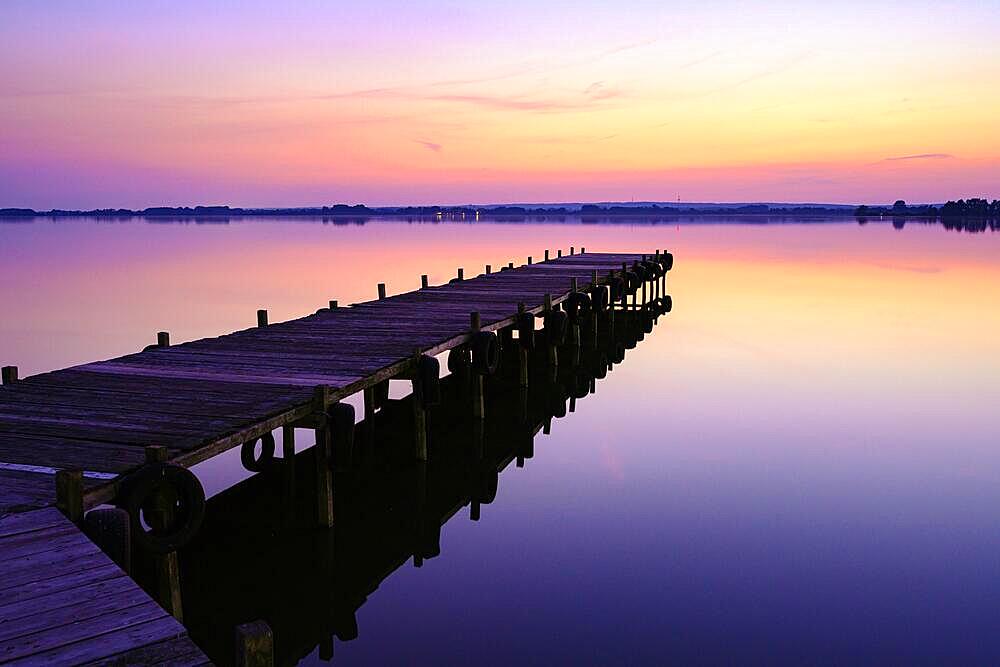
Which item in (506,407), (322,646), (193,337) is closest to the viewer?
(322,646)

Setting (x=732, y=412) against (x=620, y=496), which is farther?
(x=732, y=412)

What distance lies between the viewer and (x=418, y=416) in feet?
42.4

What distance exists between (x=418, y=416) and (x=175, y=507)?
590 centimetres

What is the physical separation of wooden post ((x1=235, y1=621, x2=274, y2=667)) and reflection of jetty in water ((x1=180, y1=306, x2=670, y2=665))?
4050 millimetres

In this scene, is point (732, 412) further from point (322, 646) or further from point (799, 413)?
point (322, 646)

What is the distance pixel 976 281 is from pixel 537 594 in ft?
146

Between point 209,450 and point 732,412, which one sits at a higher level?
point 209,450

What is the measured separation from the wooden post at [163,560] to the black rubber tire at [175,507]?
2.6 inches

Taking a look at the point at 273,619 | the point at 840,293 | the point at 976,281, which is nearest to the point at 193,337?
the point at 273,619

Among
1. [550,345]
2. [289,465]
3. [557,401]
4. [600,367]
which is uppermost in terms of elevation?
[550,345]

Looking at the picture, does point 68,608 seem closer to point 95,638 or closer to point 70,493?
point 95,638

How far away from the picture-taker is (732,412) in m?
18.1

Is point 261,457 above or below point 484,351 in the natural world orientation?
below

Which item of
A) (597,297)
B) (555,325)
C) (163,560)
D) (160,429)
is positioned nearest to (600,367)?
(597,297)
